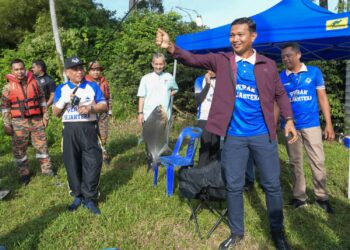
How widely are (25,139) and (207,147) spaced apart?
273 cm

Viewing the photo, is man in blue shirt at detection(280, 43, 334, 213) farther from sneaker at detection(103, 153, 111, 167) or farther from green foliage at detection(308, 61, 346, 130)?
green foliage at detection(308, 61, 346, 130)

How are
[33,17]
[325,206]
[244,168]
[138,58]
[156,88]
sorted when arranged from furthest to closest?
[33,17]
[138,58]
[156,88]
[325,206]
[244,168]

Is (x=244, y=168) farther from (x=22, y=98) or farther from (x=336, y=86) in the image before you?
(x=336, y=86)

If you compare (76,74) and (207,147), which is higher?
(76,74)

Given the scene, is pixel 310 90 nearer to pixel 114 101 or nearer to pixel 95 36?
pixel 114 101

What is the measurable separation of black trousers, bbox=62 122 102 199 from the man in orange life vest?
1.47 m

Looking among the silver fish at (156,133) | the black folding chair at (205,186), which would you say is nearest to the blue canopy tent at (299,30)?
the silver fish at (156,133)

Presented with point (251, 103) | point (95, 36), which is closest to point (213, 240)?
point (251, 103)

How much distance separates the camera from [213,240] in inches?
131

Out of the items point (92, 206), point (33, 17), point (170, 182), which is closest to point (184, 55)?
point (170, 182)

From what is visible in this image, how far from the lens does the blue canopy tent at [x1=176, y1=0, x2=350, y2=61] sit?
4.09 m

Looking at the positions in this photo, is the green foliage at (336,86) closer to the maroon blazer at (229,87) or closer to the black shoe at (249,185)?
the black shoe at (249,185)

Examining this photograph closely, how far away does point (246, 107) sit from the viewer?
9.34 feet

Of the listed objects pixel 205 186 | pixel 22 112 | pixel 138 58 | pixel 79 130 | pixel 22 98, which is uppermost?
pixel 138 58
